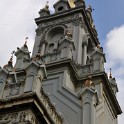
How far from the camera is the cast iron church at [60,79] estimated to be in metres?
16.0

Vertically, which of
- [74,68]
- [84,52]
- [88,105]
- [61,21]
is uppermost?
[61,21]

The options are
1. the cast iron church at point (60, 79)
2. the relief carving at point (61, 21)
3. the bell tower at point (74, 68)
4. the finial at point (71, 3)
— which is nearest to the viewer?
the cast iron church at point (60, 79)

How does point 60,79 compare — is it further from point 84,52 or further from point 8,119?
point 8,119

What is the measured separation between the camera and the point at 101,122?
72.3 ft

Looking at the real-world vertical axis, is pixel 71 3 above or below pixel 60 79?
above

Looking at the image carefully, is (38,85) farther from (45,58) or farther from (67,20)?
(67,20)

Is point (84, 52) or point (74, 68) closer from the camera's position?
point (74, 68)

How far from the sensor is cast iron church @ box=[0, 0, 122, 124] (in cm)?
1599

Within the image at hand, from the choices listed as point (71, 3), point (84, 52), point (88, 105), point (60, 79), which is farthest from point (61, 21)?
point (88, 105)

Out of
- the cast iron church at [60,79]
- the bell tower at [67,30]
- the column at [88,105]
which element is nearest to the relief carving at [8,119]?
the cast iron church at [60,79]

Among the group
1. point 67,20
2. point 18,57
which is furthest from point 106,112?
point 67,20

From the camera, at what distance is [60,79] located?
73.4 ft

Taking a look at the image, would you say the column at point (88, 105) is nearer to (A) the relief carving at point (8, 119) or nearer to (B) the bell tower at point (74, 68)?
(B) the bell tower at point (74, 68)

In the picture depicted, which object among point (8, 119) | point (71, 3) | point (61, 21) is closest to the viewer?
point (8, 119)
